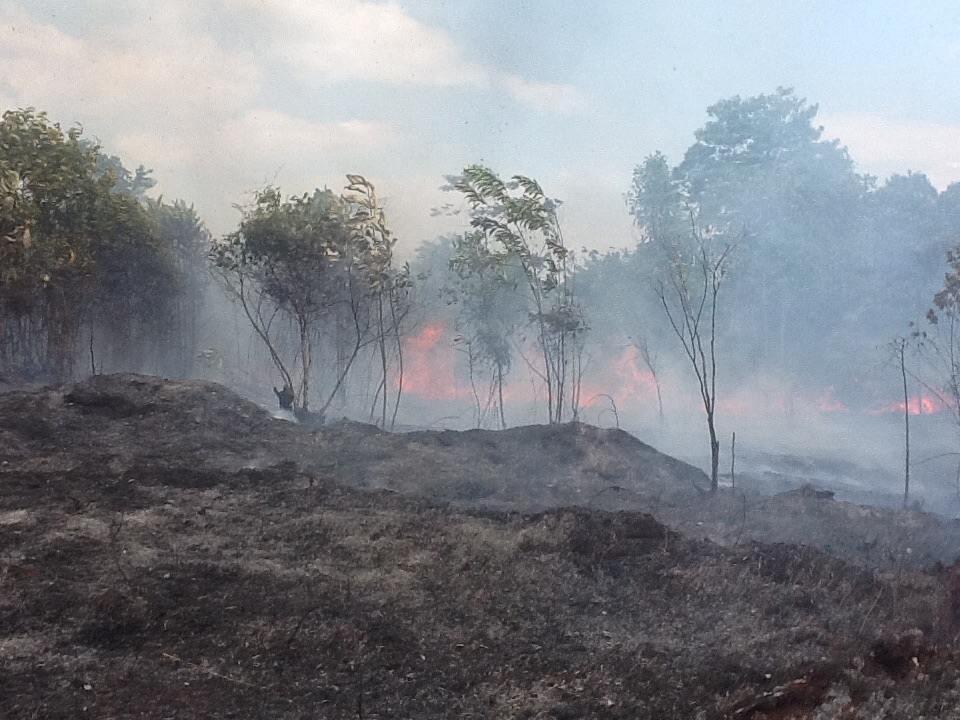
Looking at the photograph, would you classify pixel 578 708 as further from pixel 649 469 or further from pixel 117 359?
pixel 117 359

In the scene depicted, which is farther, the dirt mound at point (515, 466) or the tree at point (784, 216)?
the tree at point (784, 216)

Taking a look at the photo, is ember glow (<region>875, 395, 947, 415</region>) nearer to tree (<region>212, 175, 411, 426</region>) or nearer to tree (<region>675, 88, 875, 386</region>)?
tree (<region>675, 88, 875, 386</region>)

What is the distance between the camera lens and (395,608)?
7.30 metres

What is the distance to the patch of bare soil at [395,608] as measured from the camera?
5.43 m

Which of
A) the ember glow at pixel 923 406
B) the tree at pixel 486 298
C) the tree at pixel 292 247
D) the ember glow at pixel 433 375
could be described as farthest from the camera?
the ember glow at pixel 433 375

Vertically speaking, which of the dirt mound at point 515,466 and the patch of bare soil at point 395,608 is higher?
the dirt mound at point 515,466

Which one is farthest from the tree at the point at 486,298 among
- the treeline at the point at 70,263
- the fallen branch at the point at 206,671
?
the fallen branch at the point at 206,671

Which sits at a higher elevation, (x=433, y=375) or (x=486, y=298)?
(x=486, y=298)

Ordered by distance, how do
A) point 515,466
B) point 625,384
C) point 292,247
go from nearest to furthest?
point 515,466, point 292,247, point 625,384

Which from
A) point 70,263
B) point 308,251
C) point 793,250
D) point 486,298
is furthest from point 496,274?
point 793,250

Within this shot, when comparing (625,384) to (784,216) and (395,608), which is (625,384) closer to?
(784,216)

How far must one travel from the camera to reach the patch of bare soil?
5430 millimetres

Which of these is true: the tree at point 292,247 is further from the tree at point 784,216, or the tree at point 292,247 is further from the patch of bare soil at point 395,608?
the tree at point 784,216

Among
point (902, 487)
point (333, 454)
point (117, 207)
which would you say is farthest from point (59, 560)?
point (902, 487)
